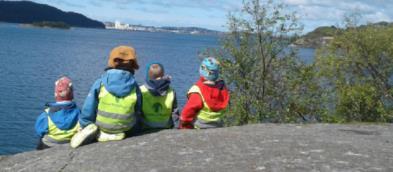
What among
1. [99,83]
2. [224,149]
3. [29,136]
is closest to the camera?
[224,149]

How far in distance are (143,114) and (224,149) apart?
2.64m

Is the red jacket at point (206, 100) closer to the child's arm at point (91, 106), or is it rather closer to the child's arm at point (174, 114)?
the child's arm at point (174, 114)

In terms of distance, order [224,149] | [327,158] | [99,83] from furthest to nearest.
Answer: [99,83], [224,149], [327,158]

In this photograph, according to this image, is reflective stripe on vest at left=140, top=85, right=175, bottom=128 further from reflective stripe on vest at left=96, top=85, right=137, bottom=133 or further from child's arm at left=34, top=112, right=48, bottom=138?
child's arm at left=34, top=112, right=48, bottom=138

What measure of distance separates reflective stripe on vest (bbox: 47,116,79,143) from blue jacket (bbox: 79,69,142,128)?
62 cm

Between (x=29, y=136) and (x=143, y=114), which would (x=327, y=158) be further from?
(x=29, y=136)

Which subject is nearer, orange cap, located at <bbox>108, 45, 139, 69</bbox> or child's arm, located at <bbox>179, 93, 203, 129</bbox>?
orange cap, located at <bbox>108, 45, 139, 69</bbox>

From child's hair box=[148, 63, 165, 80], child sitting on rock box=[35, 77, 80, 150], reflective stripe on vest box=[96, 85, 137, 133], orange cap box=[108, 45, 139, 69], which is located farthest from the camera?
child's hair box=[148, 63, 165, 80]

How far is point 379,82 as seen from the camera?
102 ft

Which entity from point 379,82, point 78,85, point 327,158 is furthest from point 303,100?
point 78,85

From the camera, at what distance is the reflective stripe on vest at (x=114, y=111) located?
10.5m

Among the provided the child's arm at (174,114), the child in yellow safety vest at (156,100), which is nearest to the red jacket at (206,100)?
the child's arm at (174,114)

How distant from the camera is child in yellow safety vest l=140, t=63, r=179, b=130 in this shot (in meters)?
11.3

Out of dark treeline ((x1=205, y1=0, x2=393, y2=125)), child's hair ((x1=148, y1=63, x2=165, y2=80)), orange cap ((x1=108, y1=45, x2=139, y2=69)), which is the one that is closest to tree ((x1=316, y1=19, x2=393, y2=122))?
dark treeline ((x1=205, y1=0, x2=393, y2=125))
